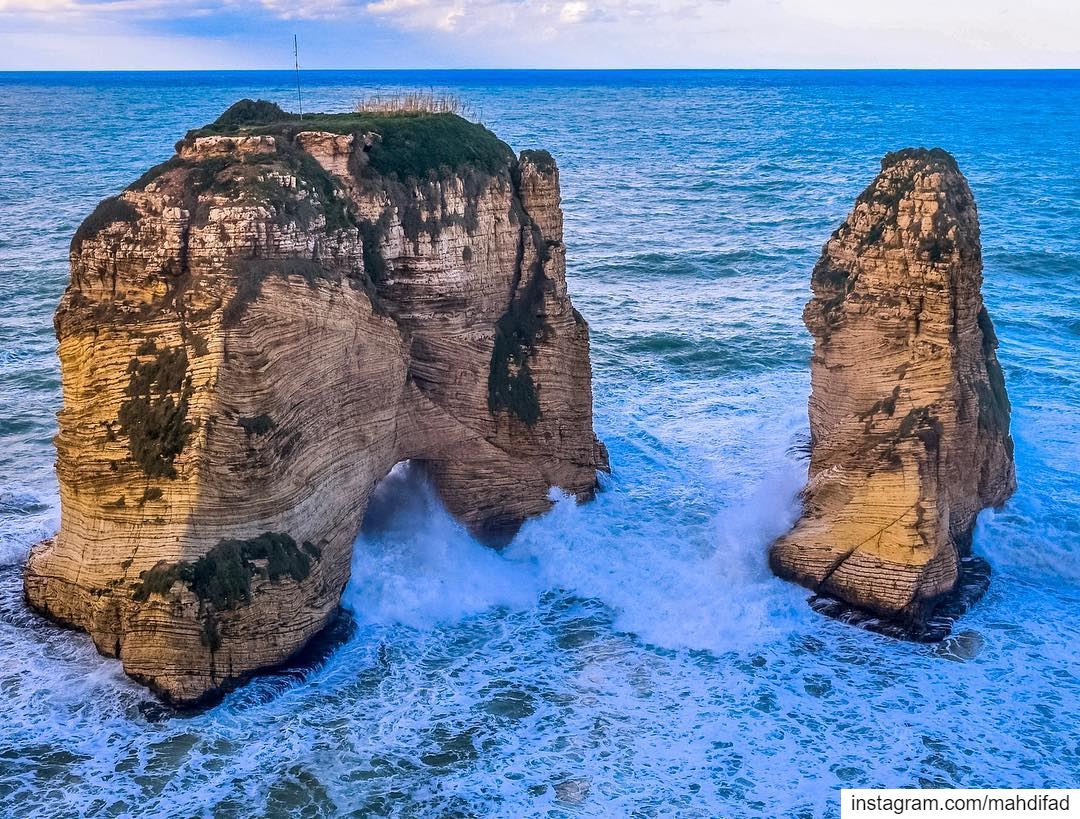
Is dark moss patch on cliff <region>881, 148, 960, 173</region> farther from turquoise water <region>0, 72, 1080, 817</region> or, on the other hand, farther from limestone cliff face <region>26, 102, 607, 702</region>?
limestone cliff face <region>26, 102, 607, 702</region>

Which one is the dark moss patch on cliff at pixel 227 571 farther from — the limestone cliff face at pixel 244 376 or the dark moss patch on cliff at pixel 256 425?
the dark moss patch on cliff at pixel 256 425

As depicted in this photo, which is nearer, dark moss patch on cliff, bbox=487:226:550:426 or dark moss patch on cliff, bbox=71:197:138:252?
dark moss patch on cliff, bbox=71:197:138:252

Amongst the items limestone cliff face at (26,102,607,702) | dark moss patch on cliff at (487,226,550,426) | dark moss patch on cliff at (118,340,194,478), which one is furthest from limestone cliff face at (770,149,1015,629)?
→ dark moss patch on cliff at (118,340,194,478)

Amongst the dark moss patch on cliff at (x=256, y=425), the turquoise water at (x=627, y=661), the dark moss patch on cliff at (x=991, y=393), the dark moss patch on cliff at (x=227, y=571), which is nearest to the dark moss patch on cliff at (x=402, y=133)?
the dark moss patch on cliff at (x=256, y=425)

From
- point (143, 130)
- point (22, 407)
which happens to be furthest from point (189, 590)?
point (143, 130)

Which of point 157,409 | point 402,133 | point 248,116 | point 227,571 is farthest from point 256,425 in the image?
point 248,116

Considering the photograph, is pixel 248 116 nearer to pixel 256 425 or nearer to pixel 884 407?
pixel 256 425
